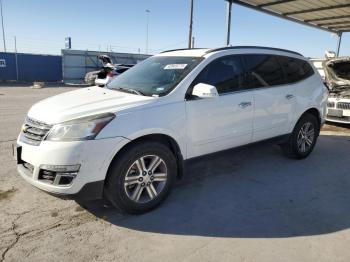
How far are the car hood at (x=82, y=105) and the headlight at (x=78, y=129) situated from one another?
0.07 meters

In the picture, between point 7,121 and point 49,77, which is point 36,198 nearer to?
point 7,121

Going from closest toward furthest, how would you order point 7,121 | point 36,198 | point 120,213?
point 120,213
point 36,198
point 7,121

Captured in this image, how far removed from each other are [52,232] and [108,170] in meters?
0.79

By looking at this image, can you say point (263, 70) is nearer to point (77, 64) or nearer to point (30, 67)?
→ point (77, 64)

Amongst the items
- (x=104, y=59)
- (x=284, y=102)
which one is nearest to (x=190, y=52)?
(x=284, y=102)

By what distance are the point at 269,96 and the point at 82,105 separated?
8.68ft

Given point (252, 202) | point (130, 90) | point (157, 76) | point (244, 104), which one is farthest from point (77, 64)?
point (252, 202)

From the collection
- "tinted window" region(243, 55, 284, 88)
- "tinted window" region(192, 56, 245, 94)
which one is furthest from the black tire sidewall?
"tinted window" region(192, 56, 245, 94)

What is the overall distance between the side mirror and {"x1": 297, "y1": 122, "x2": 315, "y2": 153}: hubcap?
249 centimetres

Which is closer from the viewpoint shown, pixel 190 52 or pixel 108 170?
pixel 108 170

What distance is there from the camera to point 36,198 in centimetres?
393

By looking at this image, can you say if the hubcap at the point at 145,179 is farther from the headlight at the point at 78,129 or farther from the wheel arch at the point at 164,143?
the headlight at the point at 78,129

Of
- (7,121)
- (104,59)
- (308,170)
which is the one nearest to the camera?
(308,170)

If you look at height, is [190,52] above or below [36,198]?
above
